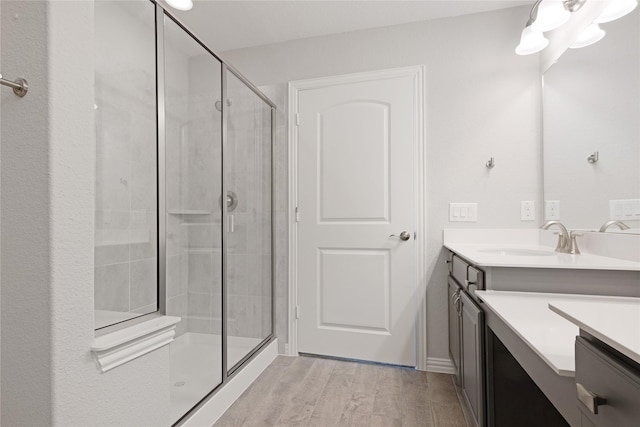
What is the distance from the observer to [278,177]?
2617 millimetres

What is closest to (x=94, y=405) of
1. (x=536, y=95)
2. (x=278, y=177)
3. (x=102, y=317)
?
(x=102, y=317)

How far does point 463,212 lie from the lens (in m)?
2.28

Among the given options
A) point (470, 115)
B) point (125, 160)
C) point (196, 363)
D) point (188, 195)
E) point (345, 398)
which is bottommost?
point (345, 398)

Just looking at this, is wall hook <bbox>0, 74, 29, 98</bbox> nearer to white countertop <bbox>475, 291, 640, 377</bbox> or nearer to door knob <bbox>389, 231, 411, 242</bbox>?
white countertop <bbox>475, 291, 640, 377</bbox>

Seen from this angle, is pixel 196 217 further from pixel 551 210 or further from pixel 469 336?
pixel 551 210

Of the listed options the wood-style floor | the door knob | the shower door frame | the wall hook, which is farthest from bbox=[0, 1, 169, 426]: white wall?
the door knob

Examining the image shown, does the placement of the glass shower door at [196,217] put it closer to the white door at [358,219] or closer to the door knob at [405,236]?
the white door at [358,219]

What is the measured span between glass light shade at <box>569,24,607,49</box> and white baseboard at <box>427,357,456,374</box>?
6.64 ft

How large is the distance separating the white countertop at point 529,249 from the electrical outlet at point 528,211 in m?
0.08

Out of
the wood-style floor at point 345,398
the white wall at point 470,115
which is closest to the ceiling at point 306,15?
the white wall at point 470,115

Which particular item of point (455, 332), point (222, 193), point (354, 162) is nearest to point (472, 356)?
point (455, 332)

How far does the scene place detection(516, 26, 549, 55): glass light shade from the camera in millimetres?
1896

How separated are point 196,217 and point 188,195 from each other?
15cm

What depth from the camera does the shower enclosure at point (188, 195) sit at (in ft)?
4.91
